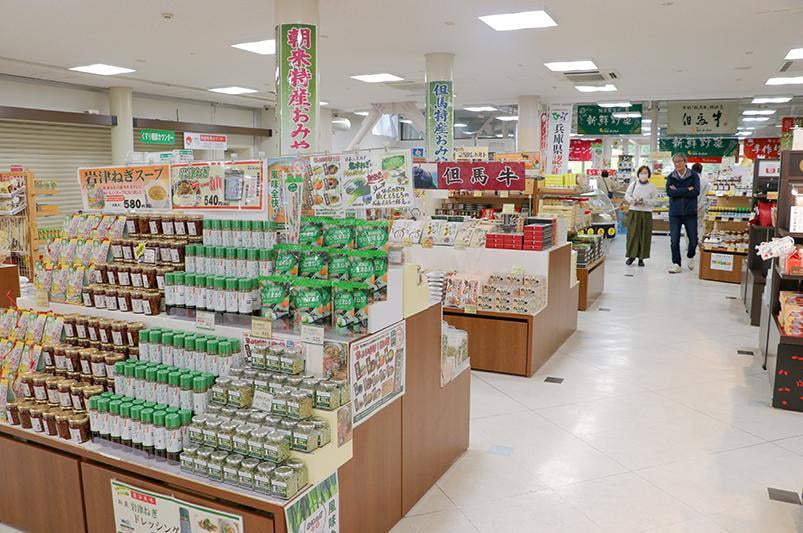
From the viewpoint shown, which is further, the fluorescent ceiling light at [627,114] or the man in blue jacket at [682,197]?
the fluorescent ceiling light at [627,114]

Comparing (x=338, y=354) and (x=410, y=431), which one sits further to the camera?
(x=410, y=431)

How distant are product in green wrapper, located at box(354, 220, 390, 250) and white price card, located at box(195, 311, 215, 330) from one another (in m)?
0.77

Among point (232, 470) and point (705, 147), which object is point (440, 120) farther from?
point (705, 147)

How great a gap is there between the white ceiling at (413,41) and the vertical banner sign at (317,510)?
5325mm

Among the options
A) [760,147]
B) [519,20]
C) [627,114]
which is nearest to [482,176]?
[519,20]

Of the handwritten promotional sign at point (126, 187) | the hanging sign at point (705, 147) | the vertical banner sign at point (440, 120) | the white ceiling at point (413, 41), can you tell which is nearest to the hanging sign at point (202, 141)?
the white ceiling at point (413, 41)

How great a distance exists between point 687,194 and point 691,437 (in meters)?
7.75

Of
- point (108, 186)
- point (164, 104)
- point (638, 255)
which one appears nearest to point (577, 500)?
point (108, 186)

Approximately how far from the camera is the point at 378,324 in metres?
2.86

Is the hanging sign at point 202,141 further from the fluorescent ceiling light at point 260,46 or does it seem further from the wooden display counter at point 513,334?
the wooden display counter at point 513,334

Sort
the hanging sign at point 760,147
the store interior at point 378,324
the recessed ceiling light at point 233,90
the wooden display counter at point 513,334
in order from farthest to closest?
the hanging sign at point 760,147, the recessed ceiling light at point 233,90, the wooden display counter at point 513,334, the store interior at point 378,324

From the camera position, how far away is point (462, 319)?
5773 millimetres

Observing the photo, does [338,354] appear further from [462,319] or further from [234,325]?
[462,319]

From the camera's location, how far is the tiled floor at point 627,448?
331 centimetres
